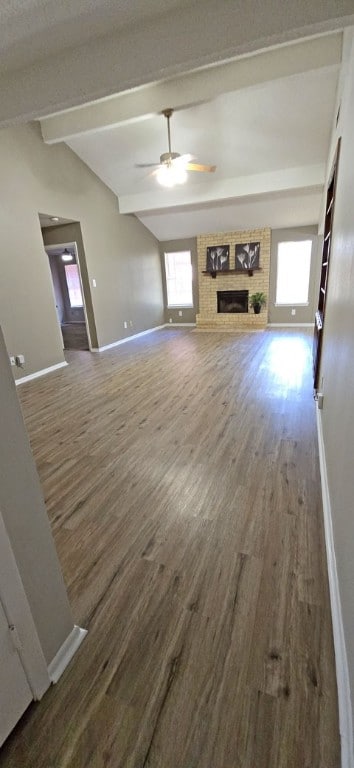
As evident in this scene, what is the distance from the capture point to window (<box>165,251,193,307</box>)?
8062mm

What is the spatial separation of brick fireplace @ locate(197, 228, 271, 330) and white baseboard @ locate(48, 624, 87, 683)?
6.90m

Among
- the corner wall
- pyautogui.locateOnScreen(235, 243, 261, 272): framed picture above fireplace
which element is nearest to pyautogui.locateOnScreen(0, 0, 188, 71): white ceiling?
the corner wall

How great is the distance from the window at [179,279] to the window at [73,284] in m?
2.90

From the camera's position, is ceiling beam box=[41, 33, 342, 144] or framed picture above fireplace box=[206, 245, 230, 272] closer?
ceiling beam box=[41, 33, 342, 144]

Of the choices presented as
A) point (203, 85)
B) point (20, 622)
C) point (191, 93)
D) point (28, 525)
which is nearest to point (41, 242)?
point (191, 93)

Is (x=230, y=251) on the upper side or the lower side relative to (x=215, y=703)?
upper

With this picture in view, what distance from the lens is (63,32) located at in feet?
3.78

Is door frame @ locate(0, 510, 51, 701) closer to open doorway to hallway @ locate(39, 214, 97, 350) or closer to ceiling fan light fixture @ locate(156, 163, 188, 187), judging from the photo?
ceiling fan light fixture @ locate(156, 163, 188, 187)

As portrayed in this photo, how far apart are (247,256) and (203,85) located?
4.19 meters

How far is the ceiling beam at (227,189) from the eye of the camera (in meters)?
4.85

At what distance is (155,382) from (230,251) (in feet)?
15.7

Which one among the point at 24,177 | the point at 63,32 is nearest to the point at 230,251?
the point at 24,177

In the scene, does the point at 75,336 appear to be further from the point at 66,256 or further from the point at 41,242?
A: the point at 41,242

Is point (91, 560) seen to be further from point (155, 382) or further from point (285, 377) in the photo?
point (285, 377)
